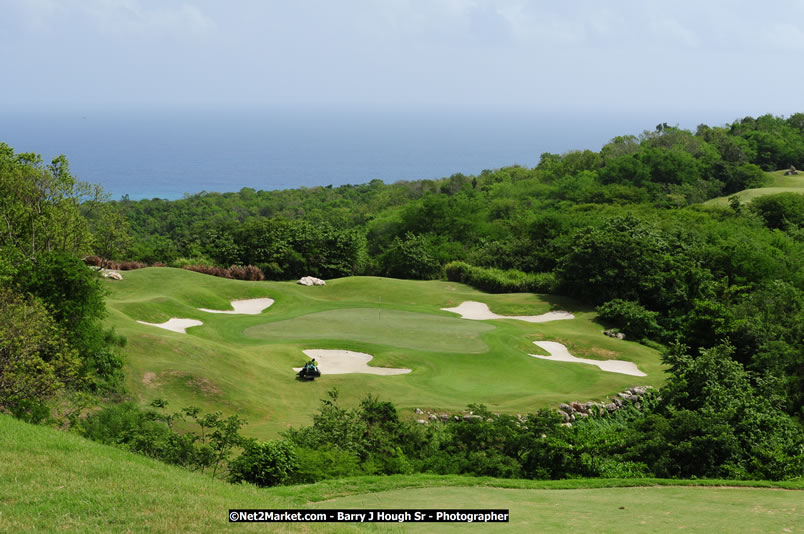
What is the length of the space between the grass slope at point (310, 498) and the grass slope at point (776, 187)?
7476 cm

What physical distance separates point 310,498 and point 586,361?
22.8 metres

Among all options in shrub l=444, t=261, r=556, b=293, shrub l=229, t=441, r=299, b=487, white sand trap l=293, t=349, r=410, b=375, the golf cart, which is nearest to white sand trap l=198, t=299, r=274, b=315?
white sand trap l=293, t=349, r=410, b=375

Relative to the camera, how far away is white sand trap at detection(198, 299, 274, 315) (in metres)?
39.2

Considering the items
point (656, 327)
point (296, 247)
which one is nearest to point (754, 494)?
point (656, 327)

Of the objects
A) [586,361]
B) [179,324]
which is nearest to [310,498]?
[586,361]

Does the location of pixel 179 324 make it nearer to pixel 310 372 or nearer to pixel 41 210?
pixel 41 210

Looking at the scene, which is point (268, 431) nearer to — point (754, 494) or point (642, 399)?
point (754, 494)

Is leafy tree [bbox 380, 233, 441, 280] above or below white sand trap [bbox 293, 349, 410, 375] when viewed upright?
above

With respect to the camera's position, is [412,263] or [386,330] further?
[412,263]

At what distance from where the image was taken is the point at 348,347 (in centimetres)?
3148

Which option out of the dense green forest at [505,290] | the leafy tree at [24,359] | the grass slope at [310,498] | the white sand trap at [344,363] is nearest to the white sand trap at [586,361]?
the dense green forest at [505,290]

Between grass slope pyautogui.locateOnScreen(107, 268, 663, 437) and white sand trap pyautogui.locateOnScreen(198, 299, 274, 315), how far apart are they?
62 cm

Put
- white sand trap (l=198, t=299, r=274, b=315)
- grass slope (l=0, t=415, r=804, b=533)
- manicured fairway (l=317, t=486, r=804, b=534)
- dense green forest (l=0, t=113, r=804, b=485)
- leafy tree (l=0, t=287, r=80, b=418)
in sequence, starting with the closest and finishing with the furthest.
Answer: grass slope (l=0, t=415, r=804, b=533)
manicured fairway (l=317, t=486, r=804, b=534)
leafy tree (l=0, t=287, r=80, b=418)
dense green forest (l=0, t=113, r=804, b=485)
white sand trap (l=198, t=299, r=274, b=315)

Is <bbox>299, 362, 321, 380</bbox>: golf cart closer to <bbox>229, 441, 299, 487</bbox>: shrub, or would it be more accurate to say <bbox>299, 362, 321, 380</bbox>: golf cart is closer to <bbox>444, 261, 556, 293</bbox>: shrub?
<bbox>229, 441, 299, 487</bbox>: shrub
